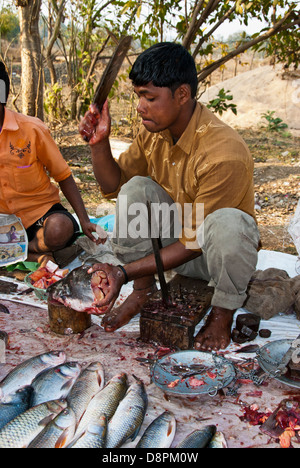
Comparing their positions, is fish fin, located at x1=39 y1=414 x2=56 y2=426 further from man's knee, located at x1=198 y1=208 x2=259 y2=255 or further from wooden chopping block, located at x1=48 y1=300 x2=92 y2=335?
man's knee, located at x1=198 y1=208 x2=259 y2=255

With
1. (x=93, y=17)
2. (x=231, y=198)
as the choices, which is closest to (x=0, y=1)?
(x=93, y=17)

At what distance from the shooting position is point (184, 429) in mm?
1917

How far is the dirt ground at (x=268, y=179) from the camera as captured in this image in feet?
15.8

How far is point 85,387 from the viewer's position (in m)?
2.09

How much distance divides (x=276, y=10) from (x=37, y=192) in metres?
3.48

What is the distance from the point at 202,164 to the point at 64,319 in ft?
4.00

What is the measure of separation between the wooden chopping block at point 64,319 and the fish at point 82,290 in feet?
0.17

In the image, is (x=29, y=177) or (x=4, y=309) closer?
(x=4, y=309)

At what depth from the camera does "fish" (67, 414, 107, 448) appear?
174 centimetres

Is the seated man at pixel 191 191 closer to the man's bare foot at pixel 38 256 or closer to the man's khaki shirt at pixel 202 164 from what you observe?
the man's khaki shirt at pixel 202 164

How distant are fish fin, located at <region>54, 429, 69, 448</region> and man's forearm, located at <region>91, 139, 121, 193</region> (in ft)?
5.60

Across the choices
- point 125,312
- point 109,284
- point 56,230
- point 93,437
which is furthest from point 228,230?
point 56,230

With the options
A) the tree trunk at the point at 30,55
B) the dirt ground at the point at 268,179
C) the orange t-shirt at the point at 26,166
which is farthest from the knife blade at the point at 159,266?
the tree trunk at the point at 30,55

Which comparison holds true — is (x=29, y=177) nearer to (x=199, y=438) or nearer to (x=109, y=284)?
(x=109, y=284)
